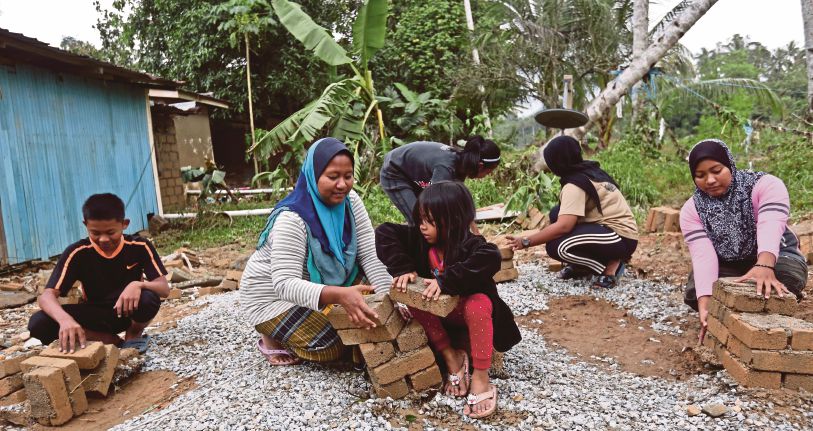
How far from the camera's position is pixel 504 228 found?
7.23 m

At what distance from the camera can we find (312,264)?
2.75 meters

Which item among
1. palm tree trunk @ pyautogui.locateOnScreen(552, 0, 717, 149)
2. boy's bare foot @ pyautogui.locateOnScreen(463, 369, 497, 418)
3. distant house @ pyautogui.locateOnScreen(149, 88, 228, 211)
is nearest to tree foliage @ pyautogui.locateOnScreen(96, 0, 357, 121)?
distant house @ pyautogui.locateOnScreen(149, 88, 228, 211)

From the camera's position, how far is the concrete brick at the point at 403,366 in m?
2.42

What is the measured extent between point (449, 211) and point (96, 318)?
2342 mm

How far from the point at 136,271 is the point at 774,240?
142 inches

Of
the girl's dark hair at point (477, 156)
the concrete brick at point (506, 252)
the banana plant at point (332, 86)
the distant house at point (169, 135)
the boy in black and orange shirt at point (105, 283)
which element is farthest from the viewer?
the distant house at point (169, 135)

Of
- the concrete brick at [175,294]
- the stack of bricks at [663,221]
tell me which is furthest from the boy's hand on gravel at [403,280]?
the stack of bricks at [663,221]

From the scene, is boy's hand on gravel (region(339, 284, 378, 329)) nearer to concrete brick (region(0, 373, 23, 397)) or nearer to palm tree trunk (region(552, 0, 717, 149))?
concrete brick (region(0, 373, 23, 397))

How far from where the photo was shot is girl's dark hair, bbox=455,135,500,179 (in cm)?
388

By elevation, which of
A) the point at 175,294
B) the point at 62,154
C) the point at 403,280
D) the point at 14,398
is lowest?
the point at 175,294

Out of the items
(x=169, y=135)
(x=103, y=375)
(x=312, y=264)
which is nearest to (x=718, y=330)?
(x=312, y=264)

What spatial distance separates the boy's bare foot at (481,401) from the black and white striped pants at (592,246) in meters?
2.22

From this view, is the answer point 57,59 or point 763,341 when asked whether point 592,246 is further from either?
point 57,59

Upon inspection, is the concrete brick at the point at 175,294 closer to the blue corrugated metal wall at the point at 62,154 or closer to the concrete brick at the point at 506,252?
the blue corrugated metal wall at the point at 62,154
